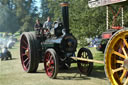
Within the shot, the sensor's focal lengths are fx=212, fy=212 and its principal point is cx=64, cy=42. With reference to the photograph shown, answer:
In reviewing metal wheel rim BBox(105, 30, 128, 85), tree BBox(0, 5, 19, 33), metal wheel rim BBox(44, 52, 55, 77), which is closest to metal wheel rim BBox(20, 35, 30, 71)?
metal wheel rim BBox(44, 52, 55, 77)

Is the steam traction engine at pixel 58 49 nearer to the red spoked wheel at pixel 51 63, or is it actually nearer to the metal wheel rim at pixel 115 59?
the red spoked wheel at pixel 51 63

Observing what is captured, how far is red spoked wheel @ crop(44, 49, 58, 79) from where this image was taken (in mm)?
6090

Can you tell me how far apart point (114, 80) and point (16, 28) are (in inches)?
2336

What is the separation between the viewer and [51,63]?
21.2 ft

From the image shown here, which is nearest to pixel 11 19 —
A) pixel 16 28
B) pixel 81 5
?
pixel 16 28

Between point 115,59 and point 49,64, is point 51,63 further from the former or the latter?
point 115,59

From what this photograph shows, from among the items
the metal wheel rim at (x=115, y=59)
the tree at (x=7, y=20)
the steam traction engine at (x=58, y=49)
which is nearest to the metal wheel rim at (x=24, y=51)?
the steam traction engine at (x=58, y=49)

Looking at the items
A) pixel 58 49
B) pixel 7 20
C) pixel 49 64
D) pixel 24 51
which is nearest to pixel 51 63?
pixel 49 64

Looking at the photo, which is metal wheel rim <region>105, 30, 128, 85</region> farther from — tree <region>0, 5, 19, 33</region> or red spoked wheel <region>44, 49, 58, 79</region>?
tree <region>0, 5, 19, 33</region>

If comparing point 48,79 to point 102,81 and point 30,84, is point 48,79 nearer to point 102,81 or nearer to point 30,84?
point 30,84

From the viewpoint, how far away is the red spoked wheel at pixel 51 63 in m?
6.09

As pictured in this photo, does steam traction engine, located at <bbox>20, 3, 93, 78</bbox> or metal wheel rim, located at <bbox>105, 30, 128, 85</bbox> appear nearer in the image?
metal wheel rim, located at <bbox>105, 30, 128, 85</bbox>

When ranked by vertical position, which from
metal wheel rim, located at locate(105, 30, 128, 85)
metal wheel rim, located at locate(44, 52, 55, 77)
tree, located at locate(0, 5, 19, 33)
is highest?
metal wheel rim, located at locate(105, 30, 128, 85)

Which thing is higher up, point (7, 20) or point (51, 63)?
point (51, 63)
